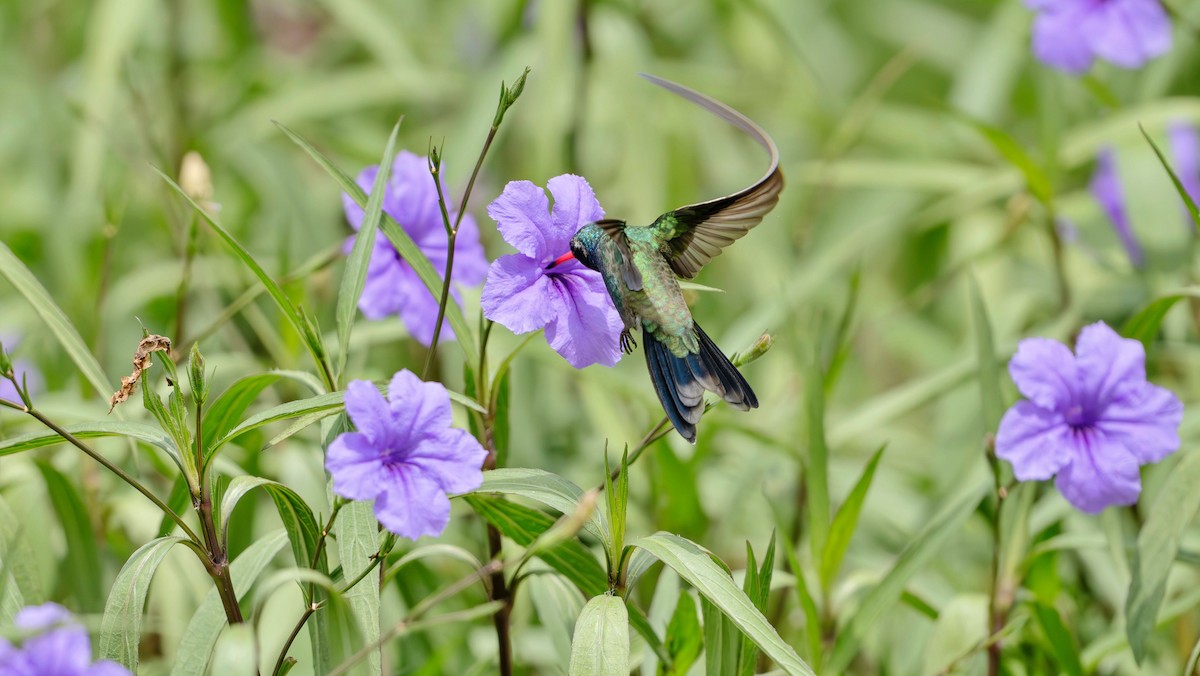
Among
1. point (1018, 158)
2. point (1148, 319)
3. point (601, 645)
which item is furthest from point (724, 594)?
point (1018, 158)

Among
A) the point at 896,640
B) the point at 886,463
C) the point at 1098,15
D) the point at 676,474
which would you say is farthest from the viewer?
the point at 886,463

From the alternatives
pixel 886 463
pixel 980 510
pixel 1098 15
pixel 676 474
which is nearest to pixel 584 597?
pixel 676 474

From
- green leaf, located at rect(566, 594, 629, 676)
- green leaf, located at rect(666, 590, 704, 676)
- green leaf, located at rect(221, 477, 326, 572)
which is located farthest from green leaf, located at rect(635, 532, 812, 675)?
green leaf, located at rect(221, 477, 326, 572)

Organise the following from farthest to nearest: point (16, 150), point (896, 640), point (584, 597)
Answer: point (16, 150) → point (896, 640) → point (584, 597)

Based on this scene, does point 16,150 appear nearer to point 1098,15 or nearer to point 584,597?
point 584,597

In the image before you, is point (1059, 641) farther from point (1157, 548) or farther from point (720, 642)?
point (720, 642)
